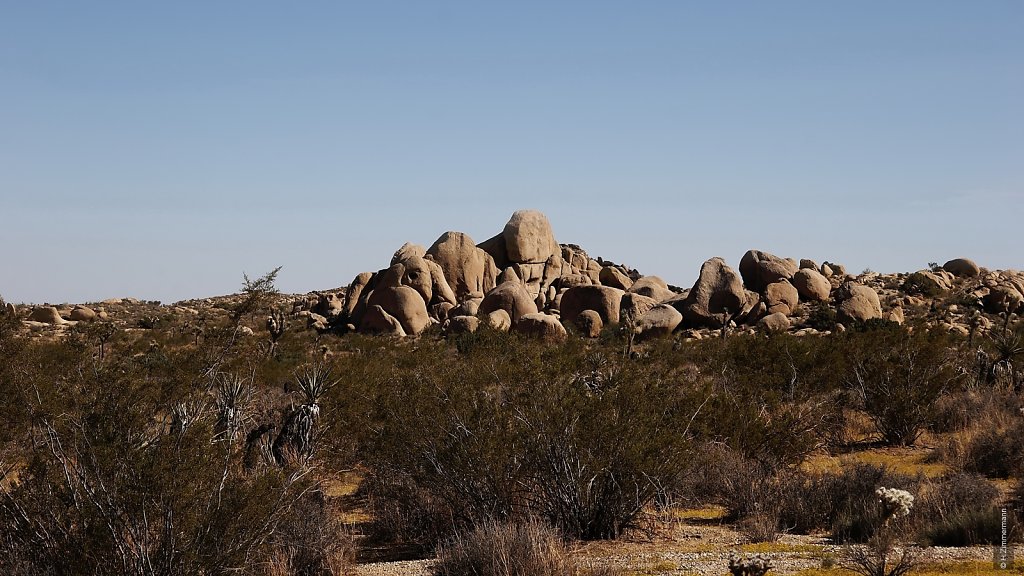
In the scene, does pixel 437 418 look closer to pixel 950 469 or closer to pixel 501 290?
pixel 950 469

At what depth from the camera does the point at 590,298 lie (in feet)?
169

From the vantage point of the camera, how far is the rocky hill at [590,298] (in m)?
47.1

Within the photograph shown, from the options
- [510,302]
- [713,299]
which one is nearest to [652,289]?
[713,299]

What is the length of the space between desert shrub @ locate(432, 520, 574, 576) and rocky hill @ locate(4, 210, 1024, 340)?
34.3 m

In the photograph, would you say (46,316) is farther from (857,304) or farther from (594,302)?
(857,304)

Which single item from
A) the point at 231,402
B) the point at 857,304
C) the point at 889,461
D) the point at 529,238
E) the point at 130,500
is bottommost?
the point at 889,461

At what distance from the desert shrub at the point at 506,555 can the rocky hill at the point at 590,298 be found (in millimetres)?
34275

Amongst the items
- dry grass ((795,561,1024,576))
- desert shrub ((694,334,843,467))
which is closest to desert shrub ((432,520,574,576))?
dry grass ((795,561,1024,576))

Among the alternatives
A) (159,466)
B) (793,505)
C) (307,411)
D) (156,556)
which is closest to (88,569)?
(156,556)

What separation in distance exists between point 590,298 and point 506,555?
43139mm

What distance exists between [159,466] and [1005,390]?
2145 cm

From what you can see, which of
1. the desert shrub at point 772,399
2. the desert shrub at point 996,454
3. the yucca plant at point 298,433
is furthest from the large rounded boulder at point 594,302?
the yucca plant at point 298,433

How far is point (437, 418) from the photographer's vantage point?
1178 centimetres

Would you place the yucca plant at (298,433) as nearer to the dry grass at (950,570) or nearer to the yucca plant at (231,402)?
the yucca plant at (231,402)
